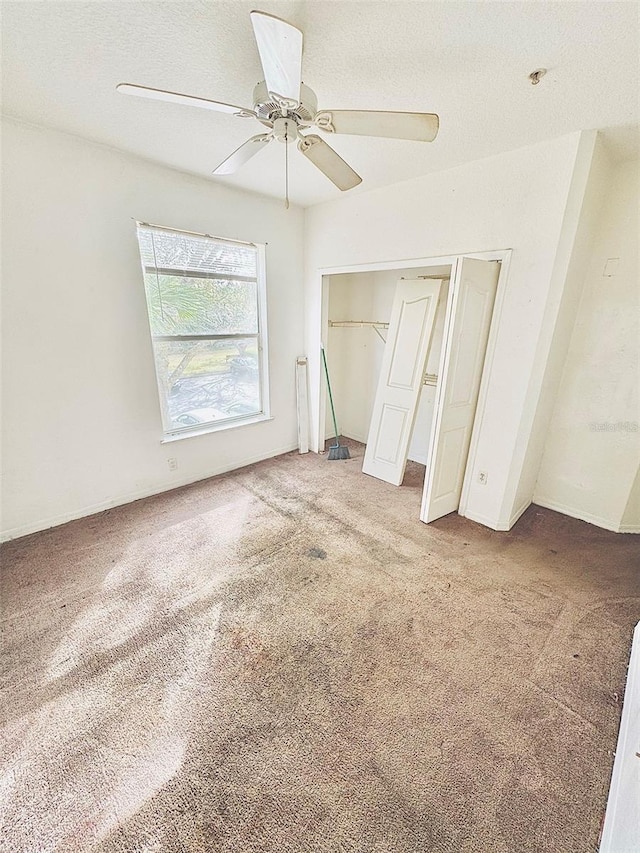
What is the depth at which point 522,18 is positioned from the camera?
1215 millimetres

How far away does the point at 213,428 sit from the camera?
3.37 meters

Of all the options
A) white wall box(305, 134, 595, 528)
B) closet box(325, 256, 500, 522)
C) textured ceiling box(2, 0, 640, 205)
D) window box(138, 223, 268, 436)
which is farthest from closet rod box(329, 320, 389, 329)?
textured ceiling box(2, 0, 640, 205)

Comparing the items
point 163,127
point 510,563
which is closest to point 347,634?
point 510,563

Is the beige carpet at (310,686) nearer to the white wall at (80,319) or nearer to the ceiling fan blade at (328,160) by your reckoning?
the white wall at (80,319)

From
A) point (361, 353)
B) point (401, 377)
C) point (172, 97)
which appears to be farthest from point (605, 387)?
point (172, 97)

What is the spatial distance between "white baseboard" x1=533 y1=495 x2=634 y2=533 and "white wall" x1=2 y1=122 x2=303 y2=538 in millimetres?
3282

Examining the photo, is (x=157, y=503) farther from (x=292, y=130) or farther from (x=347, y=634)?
(x=292, y=130)

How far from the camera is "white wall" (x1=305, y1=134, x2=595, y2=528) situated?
2105 millimetres

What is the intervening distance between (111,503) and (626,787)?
129 inches

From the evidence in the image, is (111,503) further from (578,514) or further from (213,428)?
(578,514)

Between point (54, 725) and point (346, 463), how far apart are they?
293 centimetres

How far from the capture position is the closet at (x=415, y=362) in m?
2.44

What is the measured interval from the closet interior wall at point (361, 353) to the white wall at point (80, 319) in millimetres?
1440

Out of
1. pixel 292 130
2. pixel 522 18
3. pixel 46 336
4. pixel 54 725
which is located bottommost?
pixel 54 725
